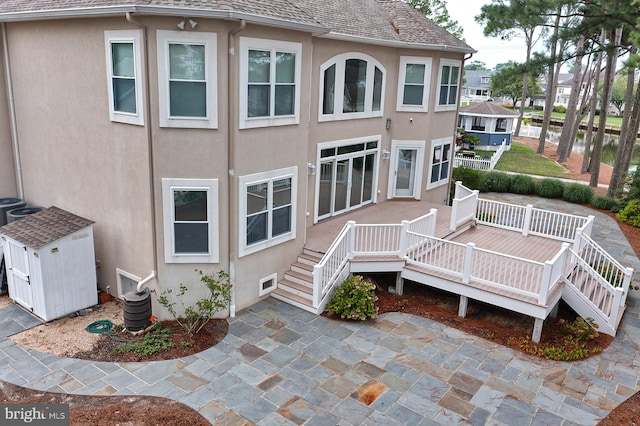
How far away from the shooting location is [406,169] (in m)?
16.4

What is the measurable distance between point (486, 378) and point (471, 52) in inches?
452

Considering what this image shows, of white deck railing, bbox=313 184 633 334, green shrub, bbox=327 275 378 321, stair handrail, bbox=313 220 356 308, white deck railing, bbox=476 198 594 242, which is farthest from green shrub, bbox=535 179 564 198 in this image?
green shrub, bbox=327 275 378 321

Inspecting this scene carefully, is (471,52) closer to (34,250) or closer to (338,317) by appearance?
(338,317)

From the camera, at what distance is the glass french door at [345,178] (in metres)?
13.6

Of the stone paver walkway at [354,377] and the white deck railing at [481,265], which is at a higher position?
the white deck railing at [481,265]

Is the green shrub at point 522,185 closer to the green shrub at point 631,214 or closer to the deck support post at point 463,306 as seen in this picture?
the green shrub at point 631,214

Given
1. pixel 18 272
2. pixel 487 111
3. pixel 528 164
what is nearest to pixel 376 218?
pixel 18 272

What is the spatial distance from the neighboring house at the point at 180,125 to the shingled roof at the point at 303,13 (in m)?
0.05

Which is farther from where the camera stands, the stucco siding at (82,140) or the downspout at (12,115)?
the downspout at (12,115)

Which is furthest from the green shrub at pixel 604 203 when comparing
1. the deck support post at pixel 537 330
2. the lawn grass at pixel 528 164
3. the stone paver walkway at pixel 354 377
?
the deck support post at pixel 537 330

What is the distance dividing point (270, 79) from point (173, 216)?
3430 millimetres

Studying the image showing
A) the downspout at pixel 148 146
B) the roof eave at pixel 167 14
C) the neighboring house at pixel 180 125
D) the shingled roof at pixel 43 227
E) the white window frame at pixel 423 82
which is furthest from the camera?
the white window frame at pixel 423 82

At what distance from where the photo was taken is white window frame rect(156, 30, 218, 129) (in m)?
8.61

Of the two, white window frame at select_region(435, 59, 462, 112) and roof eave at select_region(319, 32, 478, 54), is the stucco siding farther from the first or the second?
white window frame at select_region(435, 59, 462, 112)
